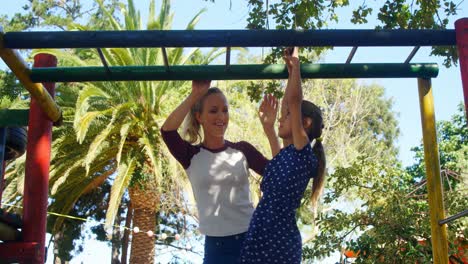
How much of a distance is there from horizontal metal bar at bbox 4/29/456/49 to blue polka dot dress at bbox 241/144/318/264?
17.6 inches

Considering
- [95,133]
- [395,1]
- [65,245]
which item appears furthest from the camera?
[65,245]

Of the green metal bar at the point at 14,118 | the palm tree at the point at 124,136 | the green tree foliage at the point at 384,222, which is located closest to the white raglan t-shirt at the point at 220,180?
the green metal bar at the point at 14,118

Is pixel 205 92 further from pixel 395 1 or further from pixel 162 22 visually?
pixel 162 22

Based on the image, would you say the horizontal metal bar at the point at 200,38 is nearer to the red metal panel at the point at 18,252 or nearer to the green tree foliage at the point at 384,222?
the red metal panel at the point at 18,252

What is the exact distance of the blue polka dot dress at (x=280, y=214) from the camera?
7.59ft

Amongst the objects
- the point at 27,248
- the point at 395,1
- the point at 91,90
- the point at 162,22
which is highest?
the point at 162,22

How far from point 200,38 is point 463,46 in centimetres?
108

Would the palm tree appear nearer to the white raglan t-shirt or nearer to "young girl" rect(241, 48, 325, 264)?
the white raglan t-shirt

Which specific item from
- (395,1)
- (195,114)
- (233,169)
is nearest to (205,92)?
(195,114)

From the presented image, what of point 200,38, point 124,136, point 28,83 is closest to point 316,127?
point 200,38

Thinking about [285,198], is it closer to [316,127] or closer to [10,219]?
[316,127]

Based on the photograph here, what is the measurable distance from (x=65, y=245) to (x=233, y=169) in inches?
680

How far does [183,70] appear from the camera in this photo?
110 inches

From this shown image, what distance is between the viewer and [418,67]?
291 centimetres
